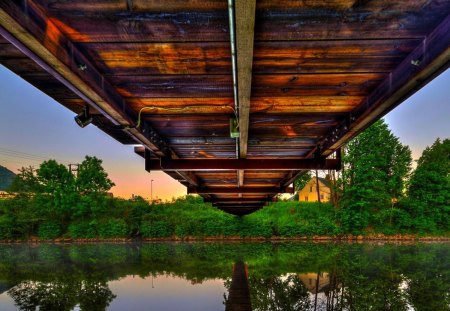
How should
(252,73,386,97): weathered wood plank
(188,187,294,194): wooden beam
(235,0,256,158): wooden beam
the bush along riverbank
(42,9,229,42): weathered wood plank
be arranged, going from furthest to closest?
the bush along riverbank → (188,187,294,194): wooden beam → (252,73,386,97): weathered wood plank → (42,9,229,42): weathered wood plank → (235,0,256,158): wooden beam

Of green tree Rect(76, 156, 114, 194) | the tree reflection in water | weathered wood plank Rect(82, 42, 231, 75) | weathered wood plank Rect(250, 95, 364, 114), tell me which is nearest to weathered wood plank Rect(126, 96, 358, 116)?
weathered wood plank Rect(250, 95, 364, 114)

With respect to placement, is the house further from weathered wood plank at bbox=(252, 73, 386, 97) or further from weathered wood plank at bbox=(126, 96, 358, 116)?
weathered wood plank at bbox=(252, 73, 386, 97)

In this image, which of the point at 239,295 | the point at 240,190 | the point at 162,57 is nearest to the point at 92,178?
the point at 239,295

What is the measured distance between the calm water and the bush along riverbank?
349 cm

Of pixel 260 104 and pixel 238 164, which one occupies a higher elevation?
pixel 260 104

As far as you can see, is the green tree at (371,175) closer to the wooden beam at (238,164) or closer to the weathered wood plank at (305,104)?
the wooden beam at (238,164)

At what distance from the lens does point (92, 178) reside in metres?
43.7

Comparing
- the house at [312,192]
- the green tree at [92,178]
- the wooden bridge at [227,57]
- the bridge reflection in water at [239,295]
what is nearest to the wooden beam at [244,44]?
the wooden bridge at [227,57]

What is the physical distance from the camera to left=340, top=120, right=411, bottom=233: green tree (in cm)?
3409

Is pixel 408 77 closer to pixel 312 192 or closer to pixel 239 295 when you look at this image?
pixel 239 295

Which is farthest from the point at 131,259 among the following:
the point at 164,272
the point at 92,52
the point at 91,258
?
the point at 92,52

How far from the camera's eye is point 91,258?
27.7 m

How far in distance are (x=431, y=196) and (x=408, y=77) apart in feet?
131

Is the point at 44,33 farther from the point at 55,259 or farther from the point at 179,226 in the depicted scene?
the point at 179,226
